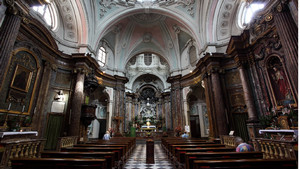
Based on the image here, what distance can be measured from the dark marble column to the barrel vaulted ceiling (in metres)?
2.47

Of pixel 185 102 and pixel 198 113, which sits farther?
pixel 198 113

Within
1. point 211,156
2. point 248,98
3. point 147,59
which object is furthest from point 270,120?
point 147,59

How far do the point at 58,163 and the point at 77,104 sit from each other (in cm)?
725

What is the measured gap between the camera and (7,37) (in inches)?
193

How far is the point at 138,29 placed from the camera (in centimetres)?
1652

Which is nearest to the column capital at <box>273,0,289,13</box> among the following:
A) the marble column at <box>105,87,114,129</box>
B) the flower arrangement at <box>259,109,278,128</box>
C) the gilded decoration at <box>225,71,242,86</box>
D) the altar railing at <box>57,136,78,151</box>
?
the flower arrangement at <box>259,109,278,128</box>

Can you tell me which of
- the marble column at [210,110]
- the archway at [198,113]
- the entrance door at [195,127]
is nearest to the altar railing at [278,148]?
the marble column at [210,110]

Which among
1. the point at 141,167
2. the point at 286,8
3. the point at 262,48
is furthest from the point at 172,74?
the point at 141,167

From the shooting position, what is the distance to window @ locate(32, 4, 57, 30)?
8.88 m

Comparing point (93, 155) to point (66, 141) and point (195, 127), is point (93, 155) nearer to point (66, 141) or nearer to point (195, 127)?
point (66, 141)

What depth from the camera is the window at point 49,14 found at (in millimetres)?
8875

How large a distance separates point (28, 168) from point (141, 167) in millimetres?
3246

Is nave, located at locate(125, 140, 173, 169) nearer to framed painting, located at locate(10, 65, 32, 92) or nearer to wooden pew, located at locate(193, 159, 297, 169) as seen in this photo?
wooden pew, located at locate(193, 159, 297, 169)

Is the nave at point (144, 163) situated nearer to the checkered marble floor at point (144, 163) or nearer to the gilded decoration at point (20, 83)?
the checkered marble floor at point (144, 163)
